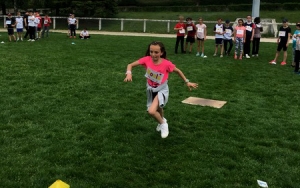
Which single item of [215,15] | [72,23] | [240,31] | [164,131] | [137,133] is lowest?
[137,133]

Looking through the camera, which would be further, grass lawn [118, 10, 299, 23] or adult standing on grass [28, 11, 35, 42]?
grass lawn [118, 10, 299, 23]

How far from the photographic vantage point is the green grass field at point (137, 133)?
14.9 ft

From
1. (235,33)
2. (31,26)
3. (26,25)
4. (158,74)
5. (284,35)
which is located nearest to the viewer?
(158,74)

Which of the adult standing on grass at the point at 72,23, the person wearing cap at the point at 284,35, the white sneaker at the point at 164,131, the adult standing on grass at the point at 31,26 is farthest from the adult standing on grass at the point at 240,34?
the adult standing on grass at the point at 72,23

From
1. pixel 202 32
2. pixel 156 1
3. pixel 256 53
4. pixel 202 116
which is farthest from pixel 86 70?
pixel 156 1

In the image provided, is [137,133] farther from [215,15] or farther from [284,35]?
[215,15]

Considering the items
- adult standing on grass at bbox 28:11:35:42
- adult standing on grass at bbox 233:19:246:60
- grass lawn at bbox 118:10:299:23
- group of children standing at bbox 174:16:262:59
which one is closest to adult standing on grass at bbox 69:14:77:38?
adult standing on grass at bbox 28:11:35:42

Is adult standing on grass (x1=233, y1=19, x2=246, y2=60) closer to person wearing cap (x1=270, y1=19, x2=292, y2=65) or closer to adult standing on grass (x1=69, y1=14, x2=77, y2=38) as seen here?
person wearing cap (x1=270, y1=19, x2=292, y2=65)

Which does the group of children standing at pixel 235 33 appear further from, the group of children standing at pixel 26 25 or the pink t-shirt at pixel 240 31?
the group of children standing at pixel 26 25

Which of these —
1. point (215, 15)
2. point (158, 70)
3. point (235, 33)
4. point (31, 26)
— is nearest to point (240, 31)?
point (235, 33)

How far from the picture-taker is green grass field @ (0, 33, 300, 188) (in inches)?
179

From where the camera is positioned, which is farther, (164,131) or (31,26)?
(31,26)

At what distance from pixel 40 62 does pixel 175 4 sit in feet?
136

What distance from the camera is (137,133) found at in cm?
613
